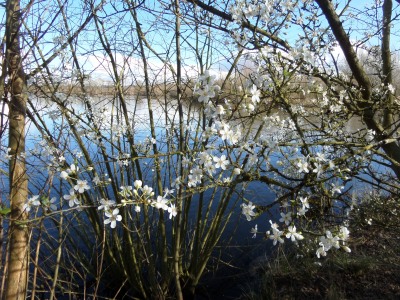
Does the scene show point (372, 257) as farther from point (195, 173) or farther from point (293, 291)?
point (195, 173)

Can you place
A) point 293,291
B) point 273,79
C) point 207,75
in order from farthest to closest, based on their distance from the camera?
point 293,291
point 273,79
point 207,75

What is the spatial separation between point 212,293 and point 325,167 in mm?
3519

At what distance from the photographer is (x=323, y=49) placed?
2668 millimetres

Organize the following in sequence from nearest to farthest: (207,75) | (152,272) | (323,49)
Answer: (207,75), (323,49), (152,272)

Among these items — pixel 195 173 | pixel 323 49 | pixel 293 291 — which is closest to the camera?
pixel 195 173

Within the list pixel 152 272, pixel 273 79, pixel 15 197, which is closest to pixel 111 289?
pixel 152 272

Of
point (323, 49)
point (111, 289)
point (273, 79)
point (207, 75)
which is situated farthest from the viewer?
point (111, 289)

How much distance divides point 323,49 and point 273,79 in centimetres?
71

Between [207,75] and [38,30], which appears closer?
[207,75]

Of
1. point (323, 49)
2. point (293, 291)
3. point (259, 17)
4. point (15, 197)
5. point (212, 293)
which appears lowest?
Answer: point (212, 293)

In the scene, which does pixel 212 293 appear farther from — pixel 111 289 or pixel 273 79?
pixel 273 79

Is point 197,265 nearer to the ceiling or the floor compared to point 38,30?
nearer to the floor

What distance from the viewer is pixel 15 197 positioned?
225cm

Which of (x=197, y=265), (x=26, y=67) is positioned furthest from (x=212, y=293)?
(x=26, y=67)
